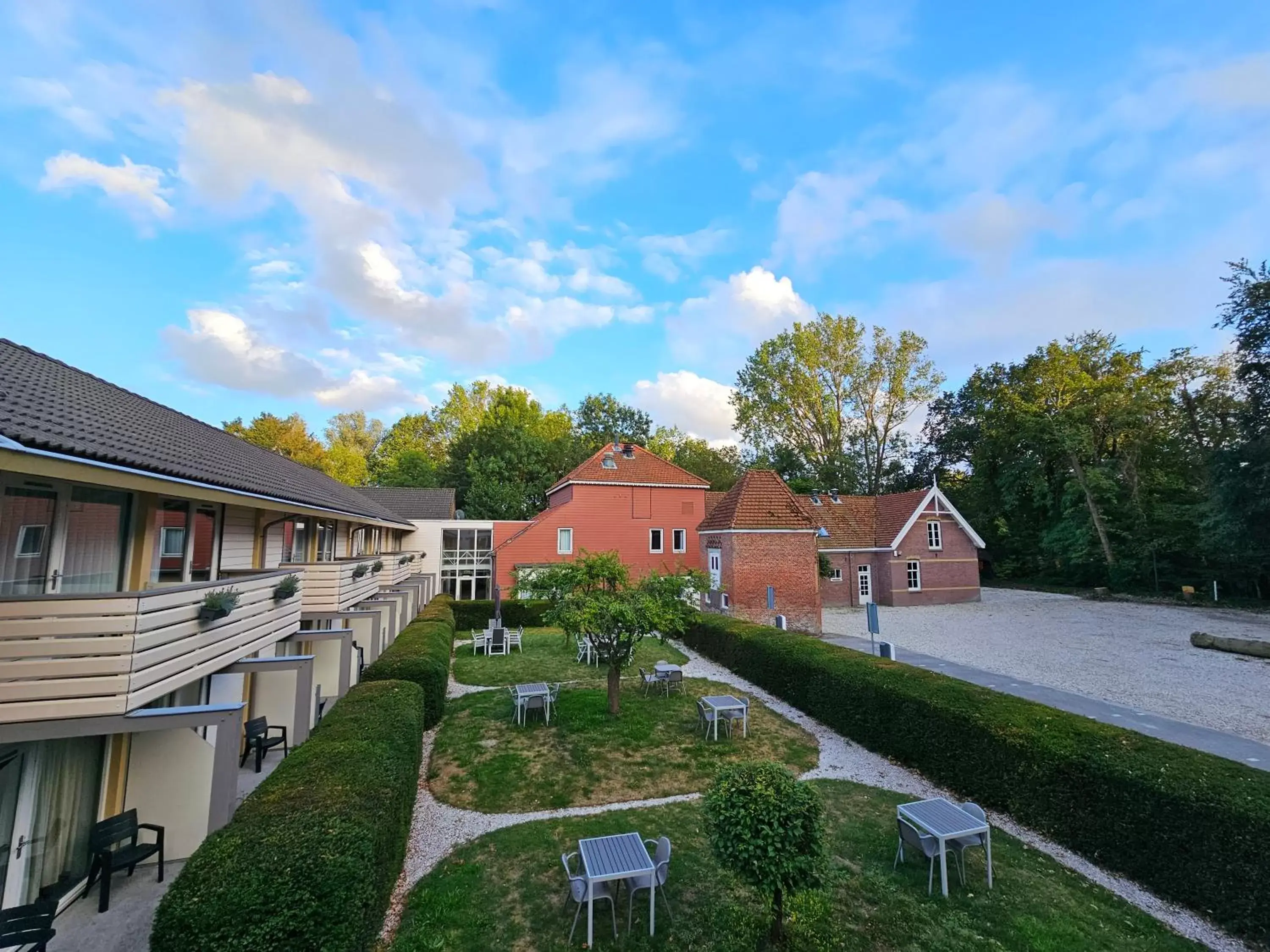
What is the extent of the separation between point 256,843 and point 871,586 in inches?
1198

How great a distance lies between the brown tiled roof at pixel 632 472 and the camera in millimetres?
28703

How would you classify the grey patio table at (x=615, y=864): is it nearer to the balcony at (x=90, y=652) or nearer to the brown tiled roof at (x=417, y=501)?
the balcony at (x=90, y=652)

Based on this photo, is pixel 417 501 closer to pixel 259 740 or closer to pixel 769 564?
pixel 769 564

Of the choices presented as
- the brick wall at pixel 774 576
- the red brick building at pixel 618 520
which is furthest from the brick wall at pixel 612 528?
the brick wall at pixel 774 576

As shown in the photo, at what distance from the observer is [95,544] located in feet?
17.9

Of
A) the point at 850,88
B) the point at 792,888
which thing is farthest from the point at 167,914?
the point at 850,88

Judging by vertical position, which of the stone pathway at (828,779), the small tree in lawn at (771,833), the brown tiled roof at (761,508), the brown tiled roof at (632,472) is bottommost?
the stone pathway at (828,779)

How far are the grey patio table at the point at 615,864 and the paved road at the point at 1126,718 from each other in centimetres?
851

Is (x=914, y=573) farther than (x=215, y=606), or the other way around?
(x=914, y=573)

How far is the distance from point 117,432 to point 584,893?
22.8 feet

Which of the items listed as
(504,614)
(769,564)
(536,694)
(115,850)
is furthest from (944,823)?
(504,614)

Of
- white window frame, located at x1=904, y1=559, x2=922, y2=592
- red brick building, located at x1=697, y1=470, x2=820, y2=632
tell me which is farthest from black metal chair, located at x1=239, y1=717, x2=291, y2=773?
white window frame, located at x1=904, y1=559, x2=922, y2=592

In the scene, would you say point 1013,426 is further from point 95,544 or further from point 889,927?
point 95,544

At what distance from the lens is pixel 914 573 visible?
1154 inches
